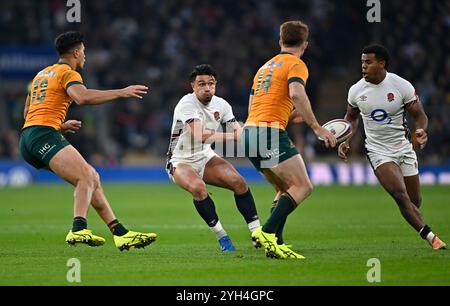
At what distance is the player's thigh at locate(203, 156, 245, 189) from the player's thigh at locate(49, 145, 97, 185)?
5.76 ft

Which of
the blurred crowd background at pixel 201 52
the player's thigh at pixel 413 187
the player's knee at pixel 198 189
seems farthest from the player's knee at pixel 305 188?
the blurred crowd background at pixel 201 52

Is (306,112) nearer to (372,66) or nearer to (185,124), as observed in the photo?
(372,66)

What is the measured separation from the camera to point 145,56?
31.1 meters

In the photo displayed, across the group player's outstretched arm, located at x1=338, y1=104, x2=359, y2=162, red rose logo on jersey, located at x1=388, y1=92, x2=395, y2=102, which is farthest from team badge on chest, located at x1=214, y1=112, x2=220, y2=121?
red rose logo on jersey, located at x1=388, y1=92, x2=395, y2=102

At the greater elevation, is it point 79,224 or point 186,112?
point 186,112

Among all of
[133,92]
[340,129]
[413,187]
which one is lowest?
[413,187]

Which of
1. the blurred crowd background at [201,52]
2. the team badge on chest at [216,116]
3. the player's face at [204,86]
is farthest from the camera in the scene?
the blurred crowd background at [201,52]

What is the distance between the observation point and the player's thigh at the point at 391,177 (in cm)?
1121

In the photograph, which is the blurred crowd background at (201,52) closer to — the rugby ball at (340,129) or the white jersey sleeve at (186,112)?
the white jersey sleeve at (186,112)

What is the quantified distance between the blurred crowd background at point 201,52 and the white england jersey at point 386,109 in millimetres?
14843

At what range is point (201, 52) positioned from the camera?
3059 cm

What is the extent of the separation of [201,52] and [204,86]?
18.8 meters

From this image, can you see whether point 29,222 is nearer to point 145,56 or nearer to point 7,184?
point 7,184

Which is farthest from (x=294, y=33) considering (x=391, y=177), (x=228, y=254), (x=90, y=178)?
(x=90, y=178)
